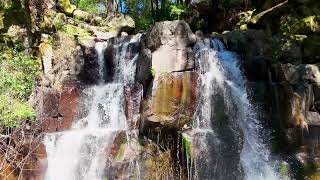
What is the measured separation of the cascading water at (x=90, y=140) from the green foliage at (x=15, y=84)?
1.24 meters

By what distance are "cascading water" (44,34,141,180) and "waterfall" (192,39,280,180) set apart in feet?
8.52

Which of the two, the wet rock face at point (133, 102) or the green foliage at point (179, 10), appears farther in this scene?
the green foliage at point (179, 10)

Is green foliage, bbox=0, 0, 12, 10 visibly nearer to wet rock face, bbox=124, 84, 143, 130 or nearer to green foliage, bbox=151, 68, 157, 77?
wet rock face, bbox=124, 84, 143, 130

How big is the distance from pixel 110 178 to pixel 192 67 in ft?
13.0

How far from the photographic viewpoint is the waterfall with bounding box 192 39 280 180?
10.4m

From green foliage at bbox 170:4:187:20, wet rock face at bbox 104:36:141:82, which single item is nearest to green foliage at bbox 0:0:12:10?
wet rock face at bbox 104:36:141:82

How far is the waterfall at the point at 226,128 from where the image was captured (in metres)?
10.4

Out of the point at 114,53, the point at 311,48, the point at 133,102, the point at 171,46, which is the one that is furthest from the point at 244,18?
the point at 133,102

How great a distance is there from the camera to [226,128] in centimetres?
1084

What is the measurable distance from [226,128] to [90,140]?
3794mm

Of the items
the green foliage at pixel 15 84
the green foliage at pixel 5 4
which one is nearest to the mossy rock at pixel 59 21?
the green foliage at pixel 5 4

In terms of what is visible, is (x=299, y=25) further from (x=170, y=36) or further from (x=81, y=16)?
(x=81, y=16)

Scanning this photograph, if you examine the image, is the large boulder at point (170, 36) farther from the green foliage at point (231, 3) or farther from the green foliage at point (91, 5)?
the green foliage at point (91, 5)

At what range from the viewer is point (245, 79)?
12430mm
